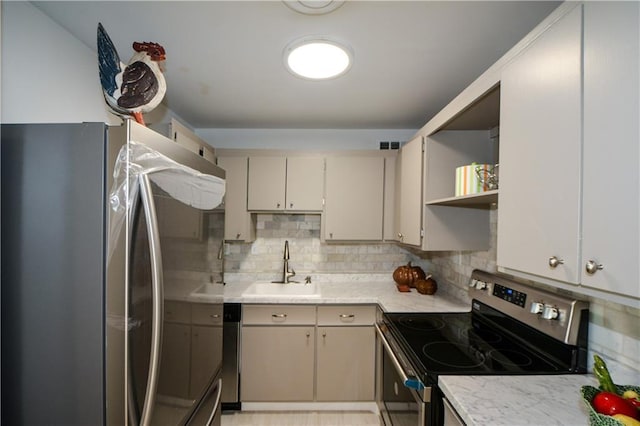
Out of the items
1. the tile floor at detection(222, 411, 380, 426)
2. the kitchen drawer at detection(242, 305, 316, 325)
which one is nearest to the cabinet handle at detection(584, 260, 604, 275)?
the kitchen drawer at detection(242, 305, 316, 325)

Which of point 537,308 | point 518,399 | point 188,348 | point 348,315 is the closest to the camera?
point 518,399

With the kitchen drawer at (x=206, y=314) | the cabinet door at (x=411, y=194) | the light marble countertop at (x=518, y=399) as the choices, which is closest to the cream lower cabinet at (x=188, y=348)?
the kitchen drawer at (x=206, y=314)

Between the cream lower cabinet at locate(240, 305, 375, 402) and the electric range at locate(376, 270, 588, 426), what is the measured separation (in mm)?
352

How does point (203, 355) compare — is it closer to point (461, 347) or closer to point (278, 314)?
point (278, 314)

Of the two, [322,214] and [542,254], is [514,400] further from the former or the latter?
[322,214]

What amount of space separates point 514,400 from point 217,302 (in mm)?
1322

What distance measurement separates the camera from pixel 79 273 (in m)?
0.81

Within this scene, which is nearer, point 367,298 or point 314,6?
point 314,6

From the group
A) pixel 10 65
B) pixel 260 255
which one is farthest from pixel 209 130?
pixel 10 65

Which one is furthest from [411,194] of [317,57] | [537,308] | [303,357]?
[303,357]

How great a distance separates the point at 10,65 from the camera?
110 centimetres

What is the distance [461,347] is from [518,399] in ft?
1.40

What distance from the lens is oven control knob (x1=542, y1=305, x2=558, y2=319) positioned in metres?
1.16

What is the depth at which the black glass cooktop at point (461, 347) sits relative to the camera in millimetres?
1125
